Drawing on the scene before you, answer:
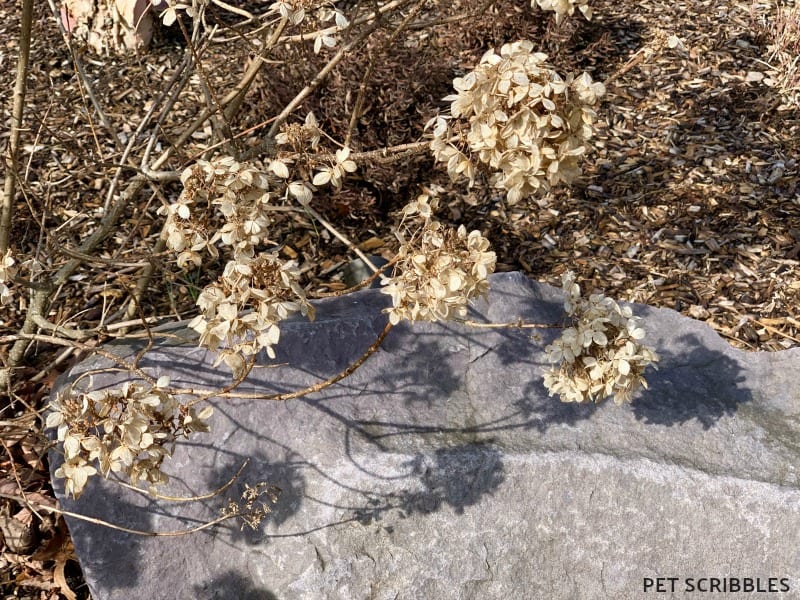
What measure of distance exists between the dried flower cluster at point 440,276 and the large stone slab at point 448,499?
0.60m

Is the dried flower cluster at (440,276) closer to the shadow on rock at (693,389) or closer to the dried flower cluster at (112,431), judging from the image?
the dried flower cluster at (112,431)

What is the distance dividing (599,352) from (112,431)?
42.1 inches

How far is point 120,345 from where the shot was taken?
2268 mm

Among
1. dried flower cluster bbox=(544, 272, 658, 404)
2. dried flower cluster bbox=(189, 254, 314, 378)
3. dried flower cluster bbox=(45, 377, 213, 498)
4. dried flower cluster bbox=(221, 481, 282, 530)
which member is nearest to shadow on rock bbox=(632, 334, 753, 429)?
dried flower cluster bbox=(544, 272, 658, 404)

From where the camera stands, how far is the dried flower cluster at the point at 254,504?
181 cm

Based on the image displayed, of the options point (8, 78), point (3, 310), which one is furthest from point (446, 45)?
point (3, 310)

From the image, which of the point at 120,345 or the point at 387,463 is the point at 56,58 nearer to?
the point at 120,345

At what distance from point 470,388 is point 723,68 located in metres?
2.68

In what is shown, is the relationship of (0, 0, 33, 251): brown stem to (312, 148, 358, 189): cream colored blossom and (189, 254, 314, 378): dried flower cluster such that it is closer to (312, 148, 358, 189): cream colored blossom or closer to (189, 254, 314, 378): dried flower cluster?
(189, 254, 314, 378): dried flower cluster

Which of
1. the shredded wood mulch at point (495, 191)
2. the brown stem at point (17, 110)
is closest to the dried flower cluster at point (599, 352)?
the shredded wood mulch at point (495, 191)

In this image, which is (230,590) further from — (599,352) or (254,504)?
(599,352)

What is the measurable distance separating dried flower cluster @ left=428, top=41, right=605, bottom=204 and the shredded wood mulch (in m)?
1.22

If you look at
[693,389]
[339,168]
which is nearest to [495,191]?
[693,389]

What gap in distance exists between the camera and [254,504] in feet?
6.34
